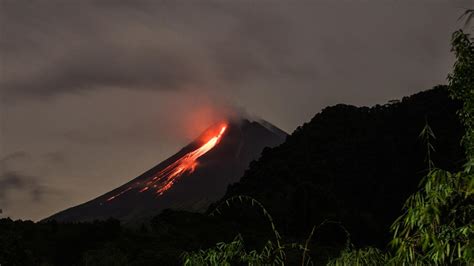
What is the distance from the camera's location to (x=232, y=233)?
54.8m

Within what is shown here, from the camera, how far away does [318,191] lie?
7775cm

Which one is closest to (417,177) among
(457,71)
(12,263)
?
(457,71)

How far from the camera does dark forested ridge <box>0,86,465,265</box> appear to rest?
48.1 metres

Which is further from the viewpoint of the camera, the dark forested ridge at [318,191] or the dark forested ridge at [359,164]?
the dark forested ridge at [359,164]

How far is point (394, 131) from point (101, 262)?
71760 mm

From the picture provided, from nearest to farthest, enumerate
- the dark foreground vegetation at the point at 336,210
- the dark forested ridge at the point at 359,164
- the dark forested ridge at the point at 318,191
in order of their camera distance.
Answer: the dark foreground vegetation at the point at 336,210
the dark forested ridge at the point at 318,191
the dark forested ridge at the point at 359,164

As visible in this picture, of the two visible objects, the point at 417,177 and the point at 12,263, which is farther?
the point at 417,177

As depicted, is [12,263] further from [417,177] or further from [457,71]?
[417,177]

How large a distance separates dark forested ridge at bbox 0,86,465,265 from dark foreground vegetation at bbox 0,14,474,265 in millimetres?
173

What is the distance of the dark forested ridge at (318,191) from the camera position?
1892 inches

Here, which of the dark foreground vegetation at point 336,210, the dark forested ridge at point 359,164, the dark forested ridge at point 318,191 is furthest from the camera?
the dark forested ridge at point 359,164

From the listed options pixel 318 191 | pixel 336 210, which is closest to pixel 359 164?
pixel 318 191

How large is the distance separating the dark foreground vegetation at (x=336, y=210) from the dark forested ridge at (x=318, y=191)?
0.17m

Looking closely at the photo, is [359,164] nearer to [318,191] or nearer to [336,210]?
[318,191]
